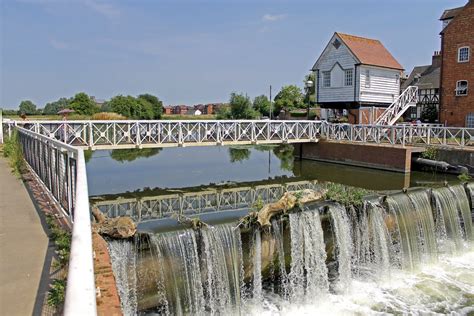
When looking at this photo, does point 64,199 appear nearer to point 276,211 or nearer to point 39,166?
point 39,166

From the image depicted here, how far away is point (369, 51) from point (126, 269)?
2524cm

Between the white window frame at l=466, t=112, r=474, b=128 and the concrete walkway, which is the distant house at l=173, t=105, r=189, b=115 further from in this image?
the concrete walkway

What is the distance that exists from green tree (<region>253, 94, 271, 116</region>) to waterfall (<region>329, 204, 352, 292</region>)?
53912 mm

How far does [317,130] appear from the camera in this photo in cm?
2592

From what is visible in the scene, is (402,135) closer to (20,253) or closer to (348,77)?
(348,77)

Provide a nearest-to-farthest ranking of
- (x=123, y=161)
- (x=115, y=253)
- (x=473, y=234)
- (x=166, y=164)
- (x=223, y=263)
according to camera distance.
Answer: (x=115, y=253) → (x=223, y=263) → (x=473, y=234) → (x=166, y=164) → (x=123, y=161)

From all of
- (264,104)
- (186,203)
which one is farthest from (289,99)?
(186,203)

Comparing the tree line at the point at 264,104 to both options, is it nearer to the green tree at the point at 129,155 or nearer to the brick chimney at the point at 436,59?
the brick chimney at the point at 436,59

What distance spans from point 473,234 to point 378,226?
4.32 meters

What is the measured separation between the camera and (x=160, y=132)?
66.6 feet

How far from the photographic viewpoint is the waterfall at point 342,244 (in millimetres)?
9445

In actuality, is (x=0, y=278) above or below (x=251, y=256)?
above

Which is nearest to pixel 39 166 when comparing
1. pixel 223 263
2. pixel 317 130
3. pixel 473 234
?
pixel 223 263

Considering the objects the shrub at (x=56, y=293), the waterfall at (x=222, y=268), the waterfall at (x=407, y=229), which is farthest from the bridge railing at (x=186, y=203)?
the shrub at (x=56, y=293)
